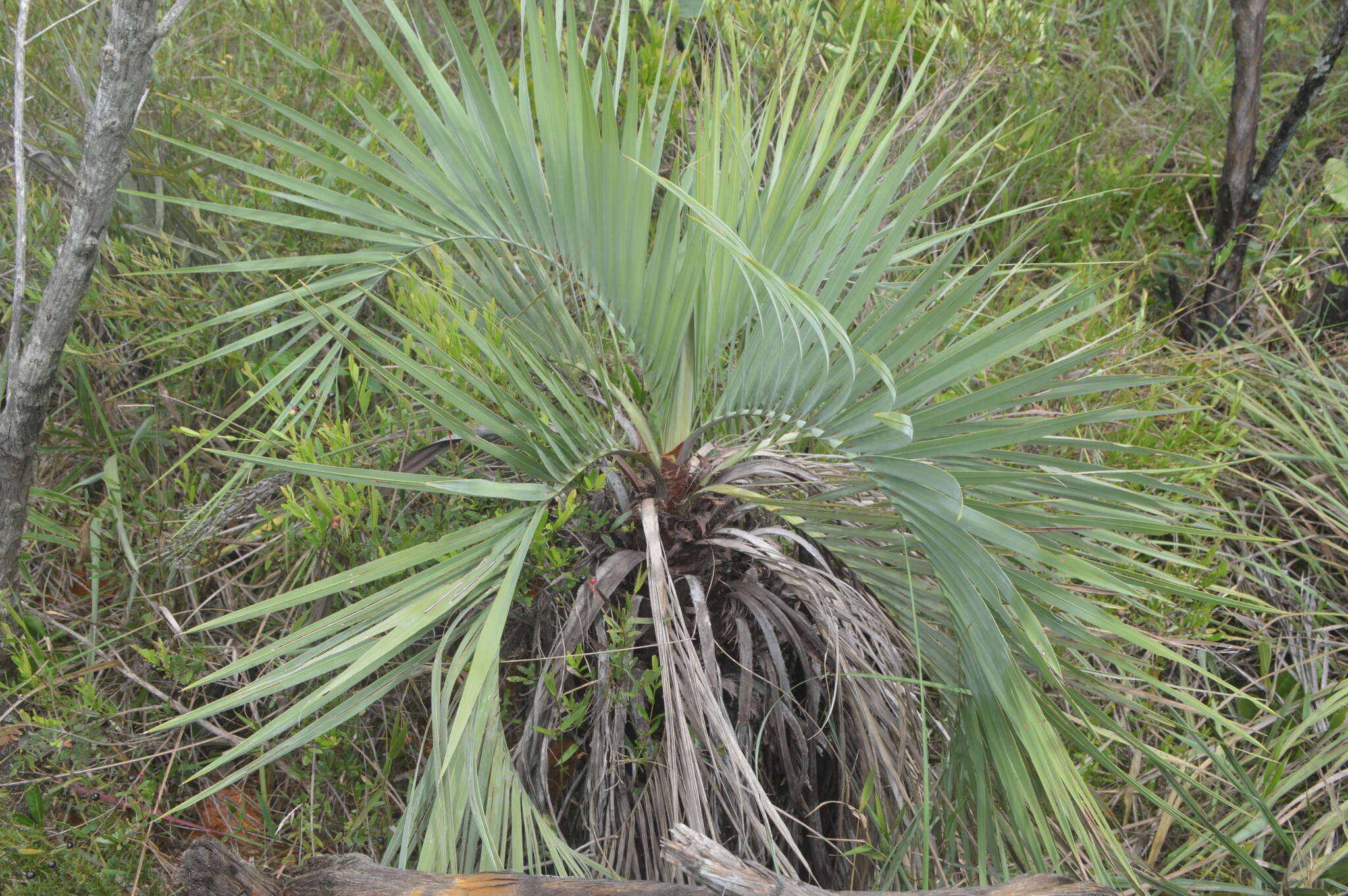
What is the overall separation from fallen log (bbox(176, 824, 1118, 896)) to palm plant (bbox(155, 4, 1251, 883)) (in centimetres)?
4

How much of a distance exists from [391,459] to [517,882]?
0.75 meters

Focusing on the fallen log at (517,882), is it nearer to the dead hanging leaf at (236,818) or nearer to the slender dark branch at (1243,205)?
the dead hanging leaf at (236,818)

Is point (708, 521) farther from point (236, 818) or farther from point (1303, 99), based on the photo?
point (1303, 99)

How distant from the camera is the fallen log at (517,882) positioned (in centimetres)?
92

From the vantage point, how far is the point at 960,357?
1113 mm

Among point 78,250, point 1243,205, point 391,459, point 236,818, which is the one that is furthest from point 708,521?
→ point 1243,205

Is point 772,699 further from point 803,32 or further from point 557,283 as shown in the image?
point 803,32

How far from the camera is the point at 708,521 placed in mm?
1393

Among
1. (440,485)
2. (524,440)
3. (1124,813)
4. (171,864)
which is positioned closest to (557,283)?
(524,440)

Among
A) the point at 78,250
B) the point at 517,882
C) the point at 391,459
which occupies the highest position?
→ the point at 78,250

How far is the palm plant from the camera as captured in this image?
1015 mm

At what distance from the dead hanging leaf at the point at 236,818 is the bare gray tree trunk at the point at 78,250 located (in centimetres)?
47

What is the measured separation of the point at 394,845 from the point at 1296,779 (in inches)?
54.5

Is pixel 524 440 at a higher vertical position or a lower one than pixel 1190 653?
higher
